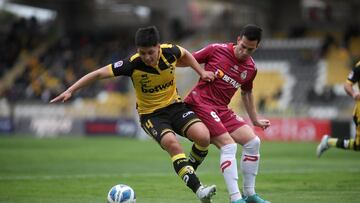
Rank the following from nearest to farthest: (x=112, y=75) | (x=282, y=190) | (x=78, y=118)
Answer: (x=112, y=75) → (x=282, y=190) → (x=78, y=118)

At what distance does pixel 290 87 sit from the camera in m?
37.3

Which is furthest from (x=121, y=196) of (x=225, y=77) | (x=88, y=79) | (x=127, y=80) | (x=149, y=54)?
(x=127, y=80)

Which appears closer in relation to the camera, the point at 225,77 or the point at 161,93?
the point at 161,93

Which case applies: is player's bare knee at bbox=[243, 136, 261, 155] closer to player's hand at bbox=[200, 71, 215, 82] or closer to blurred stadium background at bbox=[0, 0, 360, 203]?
player's hand at bbox=[200, 71, 215, 82]

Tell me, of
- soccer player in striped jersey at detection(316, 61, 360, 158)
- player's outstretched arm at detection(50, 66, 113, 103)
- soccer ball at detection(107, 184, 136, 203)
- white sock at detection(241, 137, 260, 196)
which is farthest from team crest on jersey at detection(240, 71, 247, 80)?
soccer player in striped jersey at detection(316, 61, 360, 158)

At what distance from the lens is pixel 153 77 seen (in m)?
9.37

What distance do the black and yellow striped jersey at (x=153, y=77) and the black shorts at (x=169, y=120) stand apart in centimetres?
8

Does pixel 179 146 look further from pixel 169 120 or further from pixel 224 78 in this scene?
pixel 224 78

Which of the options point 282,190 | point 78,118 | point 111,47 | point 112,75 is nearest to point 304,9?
point 111,47

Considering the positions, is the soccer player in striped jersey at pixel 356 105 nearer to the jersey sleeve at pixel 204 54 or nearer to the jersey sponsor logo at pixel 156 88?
the jersey sleeve at pixel 204 54

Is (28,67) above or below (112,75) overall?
below

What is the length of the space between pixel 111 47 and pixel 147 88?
1307 inches

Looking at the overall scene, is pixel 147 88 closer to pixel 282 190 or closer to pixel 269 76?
pixel 282 190

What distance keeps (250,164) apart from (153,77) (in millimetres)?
1772
